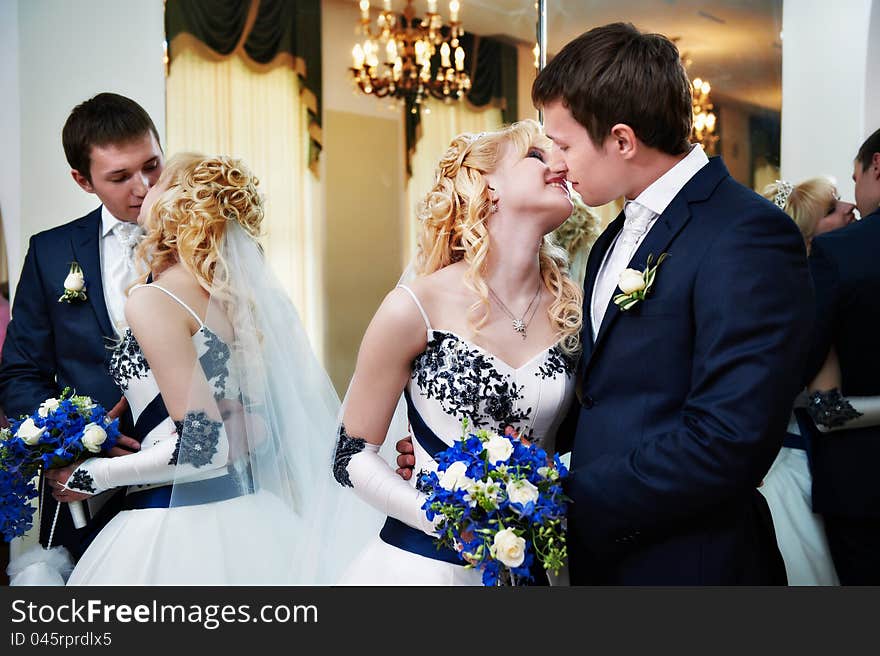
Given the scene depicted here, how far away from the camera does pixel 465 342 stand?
2.33 m

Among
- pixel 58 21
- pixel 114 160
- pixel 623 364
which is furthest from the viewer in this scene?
pixel 58 21

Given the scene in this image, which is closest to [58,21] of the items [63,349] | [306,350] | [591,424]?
[63,349]

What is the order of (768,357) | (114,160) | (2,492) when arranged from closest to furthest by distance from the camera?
(768,357)
(2,492)
(114,160)

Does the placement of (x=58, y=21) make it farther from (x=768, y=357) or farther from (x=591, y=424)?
(x=768, y=357)

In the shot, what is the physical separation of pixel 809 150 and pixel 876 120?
1.38 feet

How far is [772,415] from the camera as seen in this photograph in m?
1.74

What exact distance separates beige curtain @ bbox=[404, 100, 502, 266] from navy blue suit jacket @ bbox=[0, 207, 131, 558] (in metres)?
3.36

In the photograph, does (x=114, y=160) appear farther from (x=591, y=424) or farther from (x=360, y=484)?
(x=591, y=424)

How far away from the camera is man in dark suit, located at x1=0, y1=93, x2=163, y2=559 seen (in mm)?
3383

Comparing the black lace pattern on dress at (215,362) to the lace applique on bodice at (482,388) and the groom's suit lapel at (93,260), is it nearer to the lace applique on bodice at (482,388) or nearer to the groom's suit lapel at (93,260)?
the groom's suit lapel at (93,260)

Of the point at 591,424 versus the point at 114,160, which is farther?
the point at 114,160
